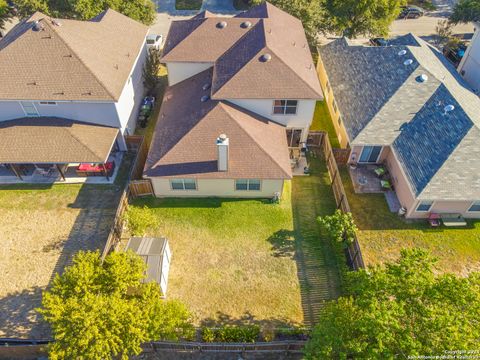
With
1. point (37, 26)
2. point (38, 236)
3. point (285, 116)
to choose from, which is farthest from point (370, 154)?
point (37, 26)

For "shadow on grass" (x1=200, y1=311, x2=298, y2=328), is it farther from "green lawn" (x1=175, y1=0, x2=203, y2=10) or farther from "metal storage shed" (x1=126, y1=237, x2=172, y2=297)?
"green lawn" (x1=175, y1=0, x2=203, y2=10)

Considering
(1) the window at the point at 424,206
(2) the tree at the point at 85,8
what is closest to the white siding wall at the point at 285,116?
(1) the window at the point at 424,206

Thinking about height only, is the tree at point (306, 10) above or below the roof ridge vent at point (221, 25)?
below

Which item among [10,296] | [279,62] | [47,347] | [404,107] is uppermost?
[279,62]

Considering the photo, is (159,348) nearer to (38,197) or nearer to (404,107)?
(38,197)

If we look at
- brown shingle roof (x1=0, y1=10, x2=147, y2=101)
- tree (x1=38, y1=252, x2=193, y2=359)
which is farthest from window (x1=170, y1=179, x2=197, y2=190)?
brown shingle roof (x1=0, y1=10, x2=147, y2=101)

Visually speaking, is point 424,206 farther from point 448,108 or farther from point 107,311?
point 107,311

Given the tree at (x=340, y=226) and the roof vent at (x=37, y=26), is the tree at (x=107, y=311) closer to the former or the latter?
the tree at (x=340, y=226)

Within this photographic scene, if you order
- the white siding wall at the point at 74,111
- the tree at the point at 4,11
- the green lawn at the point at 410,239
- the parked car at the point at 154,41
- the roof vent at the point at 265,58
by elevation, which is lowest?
the green lawn at the point at 410,239

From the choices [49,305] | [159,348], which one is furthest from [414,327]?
[49,305]
